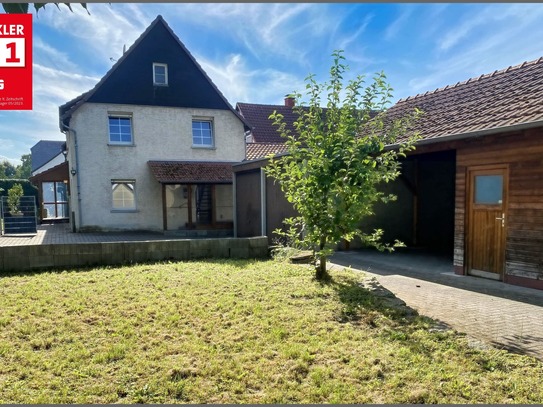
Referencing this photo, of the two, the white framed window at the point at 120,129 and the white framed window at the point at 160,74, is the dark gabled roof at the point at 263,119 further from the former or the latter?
the white framed window at the point at 120,129

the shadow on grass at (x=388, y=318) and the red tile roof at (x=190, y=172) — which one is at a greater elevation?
the red tile roof at (x=190, y=172)

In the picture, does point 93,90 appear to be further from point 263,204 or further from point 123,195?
point 263,204

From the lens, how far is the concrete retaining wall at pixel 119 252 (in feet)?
25.0

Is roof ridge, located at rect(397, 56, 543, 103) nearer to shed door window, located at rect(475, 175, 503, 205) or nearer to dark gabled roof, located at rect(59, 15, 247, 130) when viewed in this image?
shed door window, located at rect(475, 175, 503, 205)

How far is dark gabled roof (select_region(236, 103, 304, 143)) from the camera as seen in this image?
22.9 m

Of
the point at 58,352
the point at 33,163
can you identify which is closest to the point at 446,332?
the point at 58,352

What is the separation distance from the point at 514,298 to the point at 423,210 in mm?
6678

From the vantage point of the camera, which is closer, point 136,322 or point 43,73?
point 136,322

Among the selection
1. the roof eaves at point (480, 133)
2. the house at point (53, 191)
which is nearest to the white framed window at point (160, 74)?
the house at point (53, 191)

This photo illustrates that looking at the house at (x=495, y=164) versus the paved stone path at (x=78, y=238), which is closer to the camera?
the house at (x=495, y=164)

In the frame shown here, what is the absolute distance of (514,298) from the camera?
5.74 meters

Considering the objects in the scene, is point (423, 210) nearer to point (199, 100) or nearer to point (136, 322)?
point (136, 322)

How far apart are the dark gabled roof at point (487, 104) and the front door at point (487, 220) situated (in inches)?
36.6

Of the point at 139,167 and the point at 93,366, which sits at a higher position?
the point at 139,167
